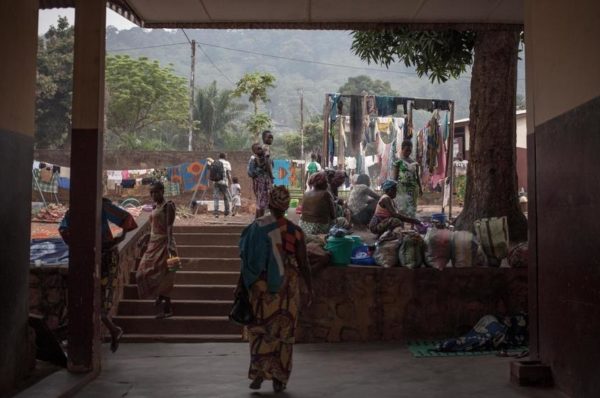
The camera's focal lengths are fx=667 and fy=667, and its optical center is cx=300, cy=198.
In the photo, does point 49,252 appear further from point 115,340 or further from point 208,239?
point 208,239

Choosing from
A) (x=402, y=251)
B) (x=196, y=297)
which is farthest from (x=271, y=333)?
(x=196, y=297)

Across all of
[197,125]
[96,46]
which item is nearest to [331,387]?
[96,46]

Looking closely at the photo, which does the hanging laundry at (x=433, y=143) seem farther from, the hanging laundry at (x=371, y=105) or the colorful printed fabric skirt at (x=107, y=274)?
the colorful printed fabric skirt at (x=107, y=274)

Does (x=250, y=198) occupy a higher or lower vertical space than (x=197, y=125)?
lower

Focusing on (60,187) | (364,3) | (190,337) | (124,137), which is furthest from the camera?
(124,137)

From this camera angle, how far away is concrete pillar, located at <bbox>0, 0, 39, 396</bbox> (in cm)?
498

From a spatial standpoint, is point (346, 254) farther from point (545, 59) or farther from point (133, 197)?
point (133, 197)

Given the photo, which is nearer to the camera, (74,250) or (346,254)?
(74,250)

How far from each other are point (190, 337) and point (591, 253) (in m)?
5.60

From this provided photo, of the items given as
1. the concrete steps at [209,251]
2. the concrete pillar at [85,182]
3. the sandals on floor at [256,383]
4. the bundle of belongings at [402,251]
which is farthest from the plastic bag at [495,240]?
the concrete steps at [209,251]

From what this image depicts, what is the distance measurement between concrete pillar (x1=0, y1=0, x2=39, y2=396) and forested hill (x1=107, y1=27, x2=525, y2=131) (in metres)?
106

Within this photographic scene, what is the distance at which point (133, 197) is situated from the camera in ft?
76.8

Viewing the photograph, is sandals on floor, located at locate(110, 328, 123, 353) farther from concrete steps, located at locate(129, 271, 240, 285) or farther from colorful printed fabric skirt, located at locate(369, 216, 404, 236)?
colorful printed fabric skirt, located at locate(369, 216, 404, 236)

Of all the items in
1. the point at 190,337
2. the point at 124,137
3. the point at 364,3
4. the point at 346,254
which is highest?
the point at 124,137
